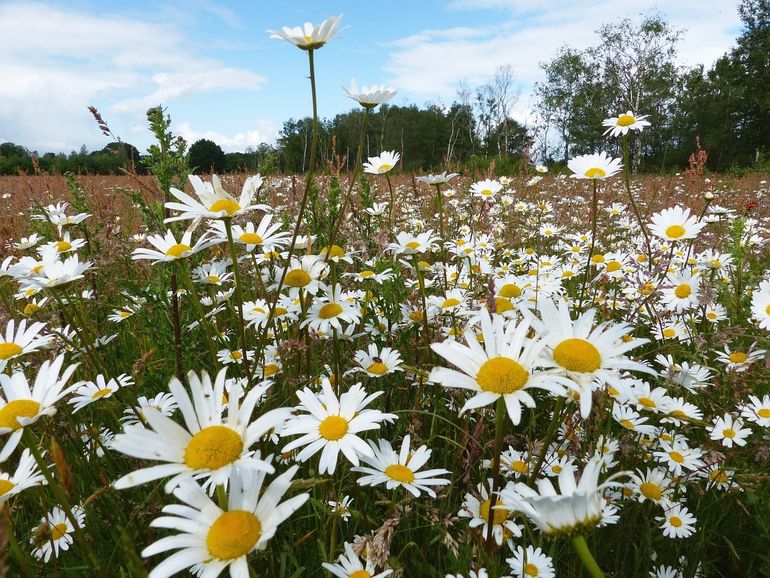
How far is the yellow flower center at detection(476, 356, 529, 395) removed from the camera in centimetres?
95

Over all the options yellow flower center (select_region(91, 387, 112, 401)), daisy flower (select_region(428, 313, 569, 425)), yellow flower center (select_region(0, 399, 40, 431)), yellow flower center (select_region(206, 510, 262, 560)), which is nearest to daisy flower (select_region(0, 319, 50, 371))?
yellow flower center (select_region(91, 387, 112, 401))

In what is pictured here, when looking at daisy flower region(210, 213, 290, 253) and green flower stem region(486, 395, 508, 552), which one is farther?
daisy flower region(210, 213, 290, 253)

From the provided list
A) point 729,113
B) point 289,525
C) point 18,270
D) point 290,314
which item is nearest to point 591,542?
point 289,525

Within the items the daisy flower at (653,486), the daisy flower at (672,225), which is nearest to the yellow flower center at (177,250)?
the daisy flower at (653,486)

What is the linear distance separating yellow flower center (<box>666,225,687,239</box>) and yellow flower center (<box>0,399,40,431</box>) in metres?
2.46

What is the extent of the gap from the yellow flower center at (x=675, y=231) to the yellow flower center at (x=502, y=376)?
1.66 meters

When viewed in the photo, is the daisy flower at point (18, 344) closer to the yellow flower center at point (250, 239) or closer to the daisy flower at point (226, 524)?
the yellow flower center at point (250, 239)

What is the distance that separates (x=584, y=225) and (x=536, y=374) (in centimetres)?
436

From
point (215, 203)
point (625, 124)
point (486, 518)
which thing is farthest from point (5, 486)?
point (625, 124)

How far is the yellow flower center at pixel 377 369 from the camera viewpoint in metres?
1.79

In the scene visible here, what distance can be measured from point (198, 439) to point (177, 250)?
82 centimetres

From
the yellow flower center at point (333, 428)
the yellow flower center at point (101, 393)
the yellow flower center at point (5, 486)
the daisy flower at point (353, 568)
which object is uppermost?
the yellow flower center at point (333, 428)

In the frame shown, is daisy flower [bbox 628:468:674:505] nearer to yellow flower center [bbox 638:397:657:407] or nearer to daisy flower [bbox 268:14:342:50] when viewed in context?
yellow flower center [bbox 638:397:657:407]

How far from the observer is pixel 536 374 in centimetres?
96
